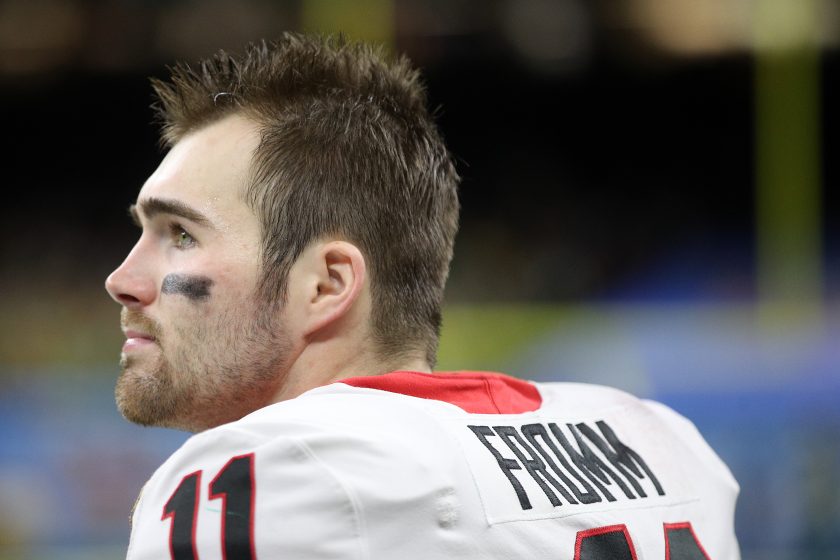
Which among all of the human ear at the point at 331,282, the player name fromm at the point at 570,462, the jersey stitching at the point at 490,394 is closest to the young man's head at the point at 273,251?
the human ear at the point at 331,282

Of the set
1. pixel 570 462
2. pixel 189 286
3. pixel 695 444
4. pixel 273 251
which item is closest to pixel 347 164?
pixel 273 251

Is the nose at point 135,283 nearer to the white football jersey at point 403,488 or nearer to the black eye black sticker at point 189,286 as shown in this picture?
the black eye black sticker at point 189,286

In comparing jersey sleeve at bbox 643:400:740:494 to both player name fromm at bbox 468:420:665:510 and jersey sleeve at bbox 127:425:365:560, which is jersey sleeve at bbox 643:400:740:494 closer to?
player name fromm at bbox 468:420:665:510

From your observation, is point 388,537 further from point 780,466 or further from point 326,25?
point 326,25

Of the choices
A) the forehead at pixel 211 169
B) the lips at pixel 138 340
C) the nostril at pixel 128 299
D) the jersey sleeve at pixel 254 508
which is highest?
the forehead at pixel 211 169

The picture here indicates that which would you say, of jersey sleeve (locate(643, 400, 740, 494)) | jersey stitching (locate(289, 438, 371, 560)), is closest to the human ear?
jersey stitching (locate(289, 438, 371, 560))

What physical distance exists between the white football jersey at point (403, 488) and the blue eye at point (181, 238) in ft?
1.07

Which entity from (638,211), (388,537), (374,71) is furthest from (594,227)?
(388,537)

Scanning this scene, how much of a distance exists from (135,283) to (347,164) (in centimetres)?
33

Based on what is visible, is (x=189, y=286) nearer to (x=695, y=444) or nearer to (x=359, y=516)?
(x=359, y=516)

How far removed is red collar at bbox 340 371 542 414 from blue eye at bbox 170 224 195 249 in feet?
1.00

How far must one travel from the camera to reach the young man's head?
133 centimetres

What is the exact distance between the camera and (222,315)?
1.33 m

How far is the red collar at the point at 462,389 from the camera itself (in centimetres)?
120
